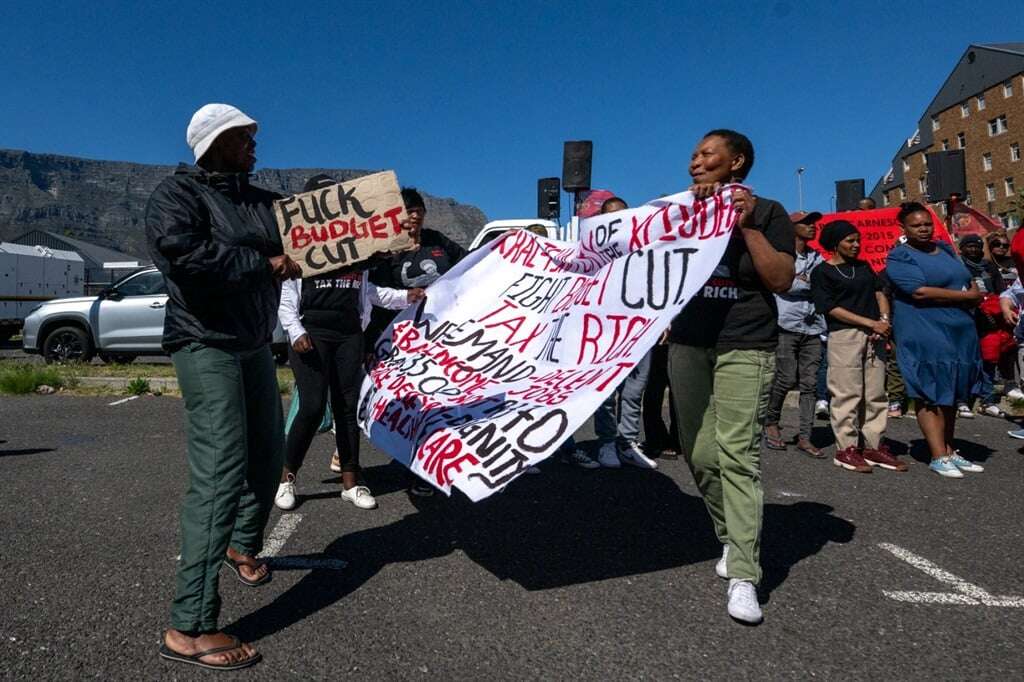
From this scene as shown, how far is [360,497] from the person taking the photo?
4531 millimetres

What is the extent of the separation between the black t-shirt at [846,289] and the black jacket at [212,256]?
4.37 metres

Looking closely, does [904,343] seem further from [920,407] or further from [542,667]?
[542,667]

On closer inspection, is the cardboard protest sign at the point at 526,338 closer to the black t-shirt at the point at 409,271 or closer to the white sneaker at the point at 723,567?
the black t-shirt at the point at 409,271

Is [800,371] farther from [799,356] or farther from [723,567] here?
[723,567]

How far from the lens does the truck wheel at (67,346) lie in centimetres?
1278

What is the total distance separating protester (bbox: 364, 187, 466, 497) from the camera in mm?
4984

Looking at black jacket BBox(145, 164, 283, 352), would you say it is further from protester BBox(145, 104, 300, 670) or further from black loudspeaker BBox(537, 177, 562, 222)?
black loudspeaker BBox(537, 177, 562, 222)

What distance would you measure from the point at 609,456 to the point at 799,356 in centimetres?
203

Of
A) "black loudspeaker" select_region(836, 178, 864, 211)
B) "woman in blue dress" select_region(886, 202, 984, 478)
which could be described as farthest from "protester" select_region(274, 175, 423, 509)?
"black loudspeaker" select_region(836, 178, 864, 211)

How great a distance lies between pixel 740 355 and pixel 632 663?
1330 mm

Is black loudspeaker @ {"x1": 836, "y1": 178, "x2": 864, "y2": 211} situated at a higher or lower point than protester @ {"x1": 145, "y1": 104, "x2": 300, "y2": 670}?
higher

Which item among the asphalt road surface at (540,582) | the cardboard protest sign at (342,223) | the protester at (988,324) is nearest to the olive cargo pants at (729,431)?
the asphalt road surface at (540,582)

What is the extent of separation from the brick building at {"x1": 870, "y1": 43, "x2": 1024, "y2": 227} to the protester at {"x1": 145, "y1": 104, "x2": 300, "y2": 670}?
60072 mm

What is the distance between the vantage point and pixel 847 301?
577 cm
